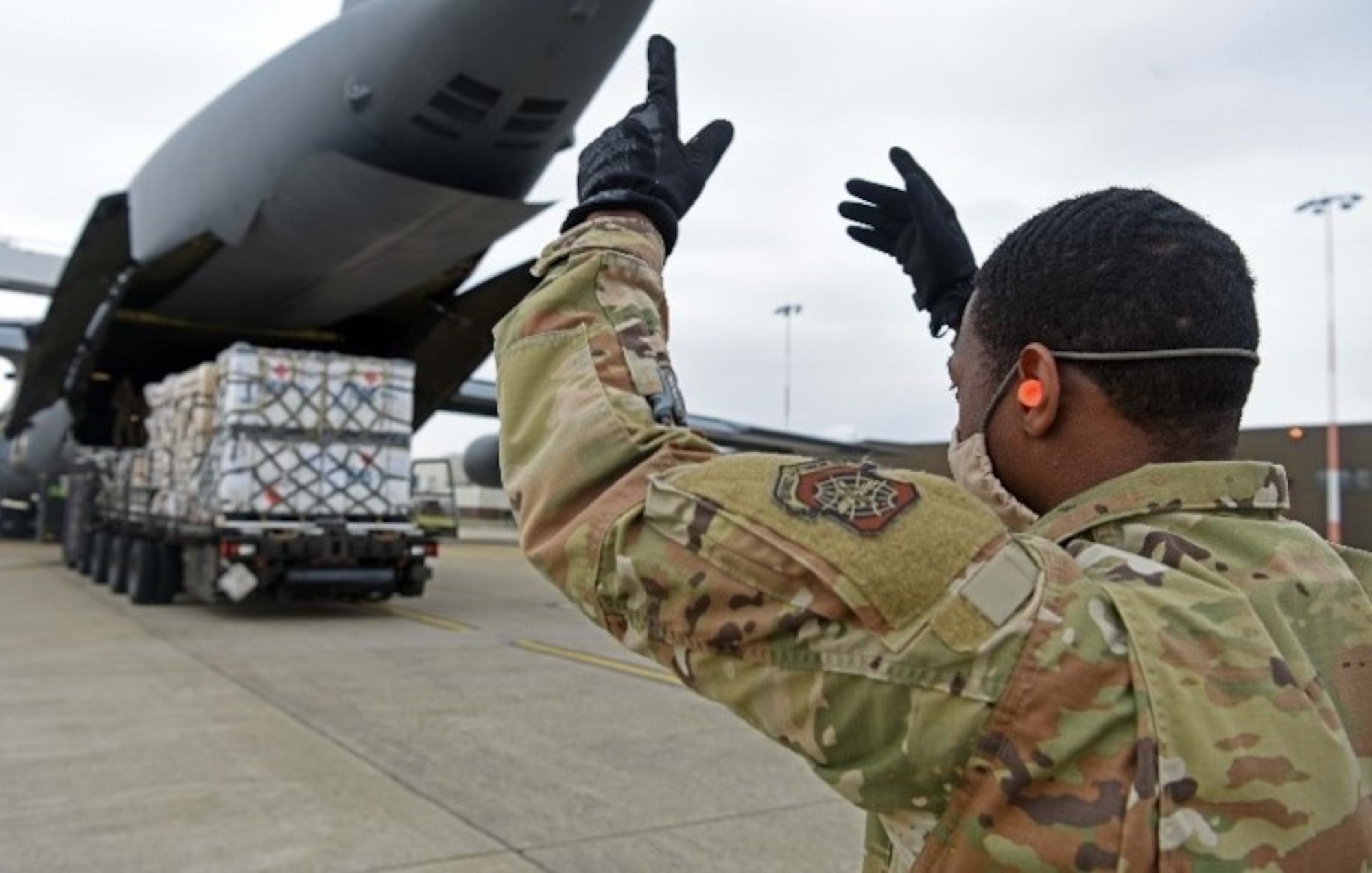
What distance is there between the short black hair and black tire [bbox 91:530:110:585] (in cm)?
1569

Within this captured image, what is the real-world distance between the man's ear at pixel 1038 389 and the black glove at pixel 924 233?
61cm

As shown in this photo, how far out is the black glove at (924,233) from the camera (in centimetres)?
174

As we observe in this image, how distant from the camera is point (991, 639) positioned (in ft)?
2.84

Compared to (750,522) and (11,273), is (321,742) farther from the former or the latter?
(11,273)

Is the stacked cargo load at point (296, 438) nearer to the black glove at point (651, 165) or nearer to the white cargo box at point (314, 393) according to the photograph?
the white cargo box at point (314, 393)

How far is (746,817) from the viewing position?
4.60 m

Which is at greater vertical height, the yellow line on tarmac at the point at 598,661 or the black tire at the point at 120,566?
the black tire at the point at 120,566

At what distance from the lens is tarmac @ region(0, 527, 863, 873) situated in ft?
13.5

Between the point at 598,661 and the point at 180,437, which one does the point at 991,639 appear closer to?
the point at 598,661

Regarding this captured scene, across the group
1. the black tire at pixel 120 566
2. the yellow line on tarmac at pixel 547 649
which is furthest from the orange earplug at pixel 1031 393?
the black tire at pixel 120 566

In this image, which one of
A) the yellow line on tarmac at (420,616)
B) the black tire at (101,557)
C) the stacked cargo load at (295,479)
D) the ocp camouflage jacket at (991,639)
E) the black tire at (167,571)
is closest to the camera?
the ocp camouflage jacket at (991,639)

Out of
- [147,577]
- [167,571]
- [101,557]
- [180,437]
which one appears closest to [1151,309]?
[180,437]

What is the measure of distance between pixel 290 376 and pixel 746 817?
7817mm

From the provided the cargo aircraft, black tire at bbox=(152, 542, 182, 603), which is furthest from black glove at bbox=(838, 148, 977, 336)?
black tire at bbox=(152, 542, 182, 603)
